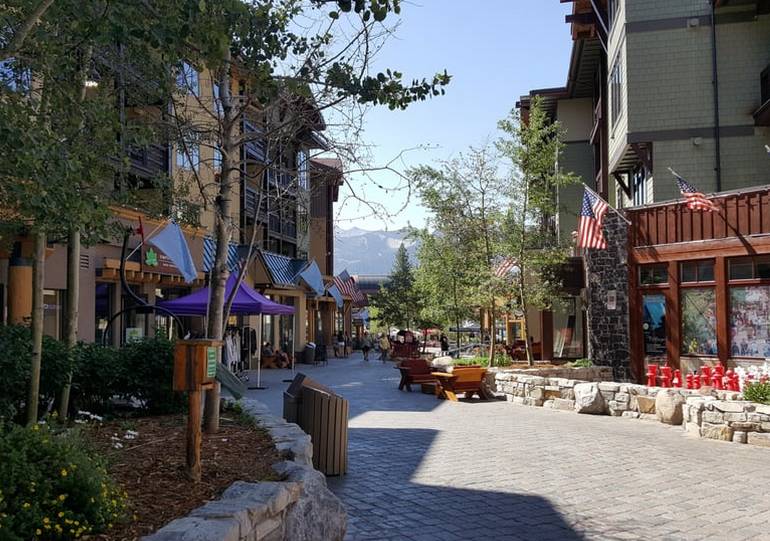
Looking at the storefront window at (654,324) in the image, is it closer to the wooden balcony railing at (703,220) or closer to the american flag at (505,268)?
the wooden balcony railing at (703,220)

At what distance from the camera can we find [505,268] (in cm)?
1970

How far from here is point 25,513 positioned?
3740mm

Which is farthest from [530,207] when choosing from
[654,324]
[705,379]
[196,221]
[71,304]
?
[71,304]

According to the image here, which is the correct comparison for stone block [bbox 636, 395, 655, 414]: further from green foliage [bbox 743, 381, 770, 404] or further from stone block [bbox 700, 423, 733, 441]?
stone block [bbox 700, 423, 733, 441]

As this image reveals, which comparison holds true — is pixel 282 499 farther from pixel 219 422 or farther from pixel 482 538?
pixel 219 422

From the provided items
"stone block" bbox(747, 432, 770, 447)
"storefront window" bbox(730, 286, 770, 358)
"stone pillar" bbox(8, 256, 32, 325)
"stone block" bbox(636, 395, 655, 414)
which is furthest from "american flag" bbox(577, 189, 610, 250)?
"stone pillar" bbox(8, 256, 32, 325)

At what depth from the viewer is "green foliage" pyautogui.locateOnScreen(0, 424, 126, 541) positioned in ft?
12.3

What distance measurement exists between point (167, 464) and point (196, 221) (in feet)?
14.6

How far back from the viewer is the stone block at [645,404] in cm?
1332

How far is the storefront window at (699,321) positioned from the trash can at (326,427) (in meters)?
11.7

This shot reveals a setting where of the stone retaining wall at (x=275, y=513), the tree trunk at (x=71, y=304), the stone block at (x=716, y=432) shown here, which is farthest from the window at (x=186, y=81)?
the stone block at (x=716, y=432)

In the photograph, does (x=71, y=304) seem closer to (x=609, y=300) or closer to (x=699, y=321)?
(x=699, y=321)

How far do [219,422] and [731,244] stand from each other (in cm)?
1281

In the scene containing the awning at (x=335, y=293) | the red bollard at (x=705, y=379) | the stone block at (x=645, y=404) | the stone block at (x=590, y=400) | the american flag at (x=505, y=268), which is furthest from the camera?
the awning at (x=335, y=293)
